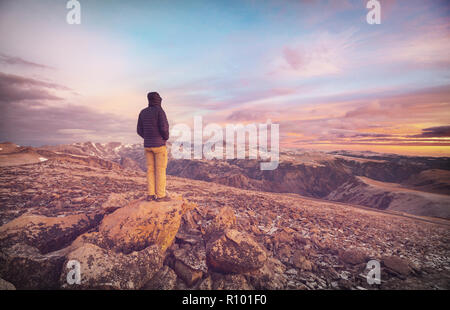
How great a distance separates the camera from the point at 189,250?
490cm

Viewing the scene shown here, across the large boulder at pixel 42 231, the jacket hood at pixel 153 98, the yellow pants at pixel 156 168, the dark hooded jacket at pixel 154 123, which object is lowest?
the large boulder at pixel 42 231

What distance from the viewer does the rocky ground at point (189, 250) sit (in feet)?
12.5

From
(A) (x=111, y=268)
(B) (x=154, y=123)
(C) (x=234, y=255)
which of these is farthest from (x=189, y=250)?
(B) (x=154, y=123)

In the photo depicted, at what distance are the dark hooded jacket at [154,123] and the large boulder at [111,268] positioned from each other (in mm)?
2869

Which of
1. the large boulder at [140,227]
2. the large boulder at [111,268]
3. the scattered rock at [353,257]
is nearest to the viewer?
the large boulder at [111,268]

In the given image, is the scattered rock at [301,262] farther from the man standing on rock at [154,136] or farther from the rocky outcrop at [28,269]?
the rocky outcrop at [28,269]

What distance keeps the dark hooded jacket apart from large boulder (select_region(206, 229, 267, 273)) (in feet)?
10.8

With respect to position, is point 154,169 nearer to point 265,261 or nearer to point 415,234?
point 265,261

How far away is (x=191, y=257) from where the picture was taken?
464cm

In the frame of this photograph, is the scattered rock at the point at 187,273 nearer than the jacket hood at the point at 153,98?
Yes

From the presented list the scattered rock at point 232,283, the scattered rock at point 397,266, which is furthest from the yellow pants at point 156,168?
the scattered rock at point 397,266

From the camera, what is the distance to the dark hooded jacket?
17.2ft

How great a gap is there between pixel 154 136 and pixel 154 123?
376mm

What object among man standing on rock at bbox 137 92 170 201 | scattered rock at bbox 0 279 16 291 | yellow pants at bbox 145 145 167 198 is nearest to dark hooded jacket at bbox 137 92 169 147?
man standing on rock at bbox 137 92 170 201
